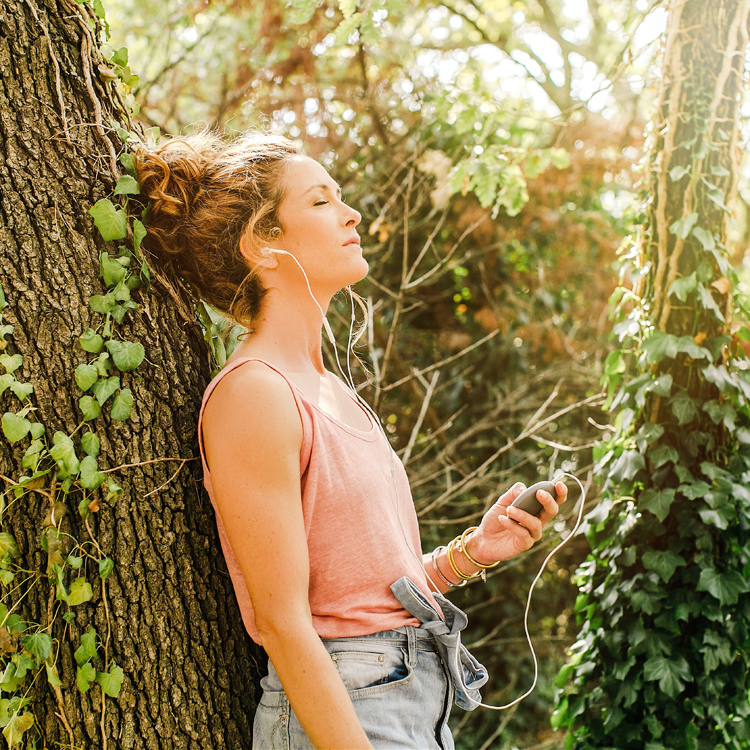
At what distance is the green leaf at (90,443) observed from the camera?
1.40m

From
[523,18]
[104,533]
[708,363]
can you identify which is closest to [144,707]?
[104,533]

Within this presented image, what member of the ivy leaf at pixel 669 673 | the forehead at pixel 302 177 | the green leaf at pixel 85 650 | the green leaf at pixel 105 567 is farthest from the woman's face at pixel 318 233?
the ivy leaf at pixel 669 673

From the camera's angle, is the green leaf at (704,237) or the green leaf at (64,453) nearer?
the green leaf at (64,453)

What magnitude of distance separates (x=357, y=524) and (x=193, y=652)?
1.48 feet

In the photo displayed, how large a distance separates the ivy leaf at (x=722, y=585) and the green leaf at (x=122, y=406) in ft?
6.33

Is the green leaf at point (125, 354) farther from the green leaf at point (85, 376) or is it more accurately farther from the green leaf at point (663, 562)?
the green leaf at point (663, 562)

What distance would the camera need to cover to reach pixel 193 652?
1.47 meters

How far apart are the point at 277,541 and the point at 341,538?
0.60 ft

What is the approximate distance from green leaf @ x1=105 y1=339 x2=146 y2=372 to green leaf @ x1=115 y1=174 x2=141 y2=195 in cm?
34

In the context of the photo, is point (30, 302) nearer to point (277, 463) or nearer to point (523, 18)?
point (277, 463)

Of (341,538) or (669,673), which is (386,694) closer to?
(341,538)

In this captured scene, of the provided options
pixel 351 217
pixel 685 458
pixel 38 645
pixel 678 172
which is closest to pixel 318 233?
pixel 351 217

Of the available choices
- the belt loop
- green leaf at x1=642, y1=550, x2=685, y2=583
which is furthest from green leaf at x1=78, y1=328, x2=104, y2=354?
green leaf at x1=642, y1=550, x2=685, y2=583

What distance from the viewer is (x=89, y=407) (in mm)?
1414
